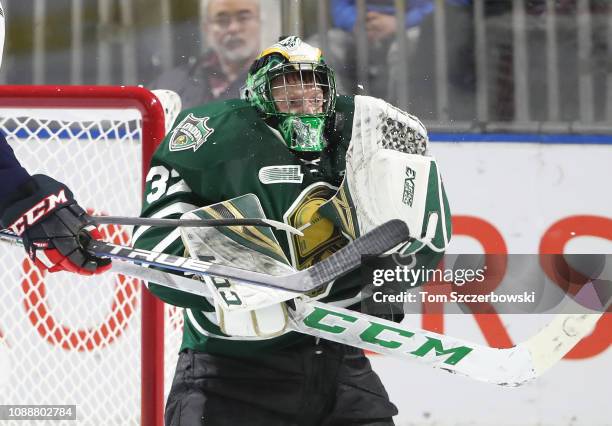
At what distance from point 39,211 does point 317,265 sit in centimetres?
52

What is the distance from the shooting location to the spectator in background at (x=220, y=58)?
3416 mm

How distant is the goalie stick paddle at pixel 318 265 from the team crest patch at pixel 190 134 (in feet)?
0.71

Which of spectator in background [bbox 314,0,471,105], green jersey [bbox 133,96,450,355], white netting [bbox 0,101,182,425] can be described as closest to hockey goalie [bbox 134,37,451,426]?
green jersey [bbox 133,96,450,355]

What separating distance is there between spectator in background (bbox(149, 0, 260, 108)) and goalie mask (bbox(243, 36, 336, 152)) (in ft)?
4.18

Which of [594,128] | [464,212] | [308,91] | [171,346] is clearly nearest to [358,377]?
[308,91]

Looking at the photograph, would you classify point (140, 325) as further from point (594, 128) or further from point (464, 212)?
point (594, 128)

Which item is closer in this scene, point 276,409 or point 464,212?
point 276,409

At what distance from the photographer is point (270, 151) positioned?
2104mm

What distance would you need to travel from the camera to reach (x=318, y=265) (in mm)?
1929

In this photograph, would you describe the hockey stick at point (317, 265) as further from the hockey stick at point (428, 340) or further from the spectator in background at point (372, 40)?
the spectator in background at point (372, 40)

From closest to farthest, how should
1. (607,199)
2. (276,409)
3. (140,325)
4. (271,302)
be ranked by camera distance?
1. (271,302)
2. (276,409)
3. (140,325)
4. (607,199)

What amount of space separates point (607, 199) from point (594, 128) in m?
0.21

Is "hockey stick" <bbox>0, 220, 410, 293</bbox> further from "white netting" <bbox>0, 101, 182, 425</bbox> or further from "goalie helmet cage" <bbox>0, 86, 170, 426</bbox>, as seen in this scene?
"white netting" <bbox>0, 101, 182, 425</bbox>

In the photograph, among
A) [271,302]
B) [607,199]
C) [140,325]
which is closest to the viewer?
[271,302]
